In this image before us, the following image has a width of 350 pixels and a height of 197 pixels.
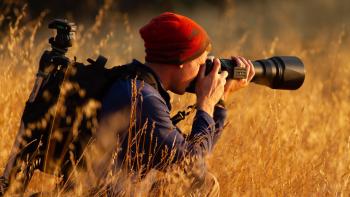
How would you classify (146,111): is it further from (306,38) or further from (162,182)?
(306,38)

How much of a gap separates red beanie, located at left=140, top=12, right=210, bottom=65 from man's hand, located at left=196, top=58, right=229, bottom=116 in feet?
0.38

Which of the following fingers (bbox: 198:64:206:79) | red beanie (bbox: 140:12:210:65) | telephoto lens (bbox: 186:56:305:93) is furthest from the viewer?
telephoto lens (bbox: 186:56:305:93)

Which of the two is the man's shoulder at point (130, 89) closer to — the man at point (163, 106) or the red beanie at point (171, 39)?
the man at point (163, 106)

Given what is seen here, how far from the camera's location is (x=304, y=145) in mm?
5594

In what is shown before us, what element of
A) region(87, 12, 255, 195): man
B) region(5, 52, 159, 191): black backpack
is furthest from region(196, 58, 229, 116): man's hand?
region(5, 52, 159, 191): black backpack

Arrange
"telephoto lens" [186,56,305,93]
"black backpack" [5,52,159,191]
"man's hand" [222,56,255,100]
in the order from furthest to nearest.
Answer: "telephoto lens" [186,56,305,93]
"man's hand" [222,56,255,100]
"black backpack" [5,52,159,191]

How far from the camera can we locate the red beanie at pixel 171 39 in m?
4.01

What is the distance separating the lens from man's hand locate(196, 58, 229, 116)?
13.3 ft

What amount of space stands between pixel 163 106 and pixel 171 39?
0.27m

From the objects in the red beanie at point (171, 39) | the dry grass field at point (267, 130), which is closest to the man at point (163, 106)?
the red beanie at point (171, 39)

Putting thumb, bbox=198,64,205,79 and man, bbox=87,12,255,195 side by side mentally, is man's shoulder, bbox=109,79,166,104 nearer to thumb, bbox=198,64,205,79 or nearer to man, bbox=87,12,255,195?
man, bbox=87,12,255,195

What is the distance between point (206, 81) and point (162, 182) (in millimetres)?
438

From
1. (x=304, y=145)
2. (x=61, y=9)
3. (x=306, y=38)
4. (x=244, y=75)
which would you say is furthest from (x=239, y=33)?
(x=244, y=75)

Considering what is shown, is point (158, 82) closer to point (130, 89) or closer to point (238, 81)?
point (130, 89)
